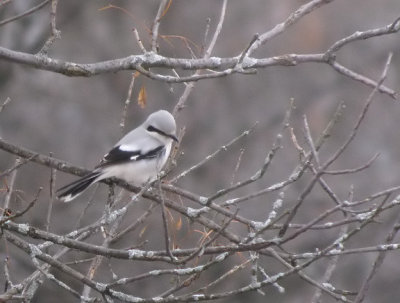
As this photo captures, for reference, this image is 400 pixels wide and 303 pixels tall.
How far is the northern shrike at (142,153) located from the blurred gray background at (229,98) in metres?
3.84

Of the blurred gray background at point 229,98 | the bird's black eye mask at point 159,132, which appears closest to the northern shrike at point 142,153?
the bird's black eye mask at point 159,132

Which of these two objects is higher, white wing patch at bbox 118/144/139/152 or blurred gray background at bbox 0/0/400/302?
blurred gray background at bbox 0/0/400/302

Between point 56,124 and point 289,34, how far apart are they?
121 inches

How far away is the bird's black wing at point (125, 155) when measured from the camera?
15.7 ft

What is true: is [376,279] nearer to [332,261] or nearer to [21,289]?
[332,261]

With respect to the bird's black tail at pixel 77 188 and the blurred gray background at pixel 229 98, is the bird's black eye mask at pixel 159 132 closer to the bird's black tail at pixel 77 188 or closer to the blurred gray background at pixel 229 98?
the bird's black tail at pixel 77 188

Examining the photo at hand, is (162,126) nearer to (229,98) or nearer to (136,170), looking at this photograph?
(136,170)

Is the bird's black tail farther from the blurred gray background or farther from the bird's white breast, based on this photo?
the blurred gray background

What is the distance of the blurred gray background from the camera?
919 cm

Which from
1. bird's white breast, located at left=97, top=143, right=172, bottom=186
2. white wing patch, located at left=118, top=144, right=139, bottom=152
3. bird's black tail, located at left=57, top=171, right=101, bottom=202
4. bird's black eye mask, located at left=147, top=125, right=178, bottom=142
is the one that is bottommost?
bird's black tail, located at left=57, top=171, right=101, bottom=202

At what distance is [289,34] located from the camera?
9.66 metres

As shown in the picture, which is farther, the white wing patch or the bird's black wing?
→ the white wing patch

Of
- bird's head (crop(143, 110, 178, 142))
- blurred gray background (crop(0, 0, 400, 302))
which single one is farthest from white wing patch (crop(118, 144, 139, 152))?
blurred gray background (crop(0, 0, 400, 302))

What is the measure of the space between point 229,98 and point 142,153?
489 cm
